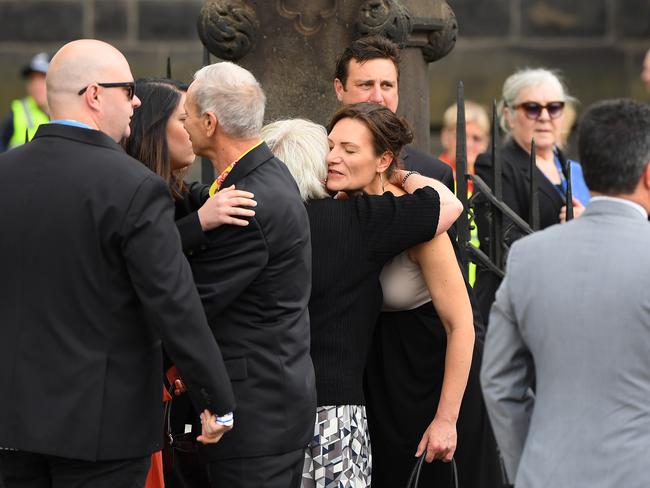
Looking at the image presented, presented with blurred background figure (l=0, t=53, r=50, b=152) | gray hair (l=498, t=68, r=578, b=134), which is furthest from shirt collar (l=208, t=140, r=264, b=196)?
blurred background figure (l=0, t=53, r=50, b=152)

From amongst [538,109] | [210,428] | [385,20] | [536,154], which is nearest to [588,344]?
[210,428]

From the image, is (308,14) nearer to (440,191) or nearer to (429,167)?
(429,167)

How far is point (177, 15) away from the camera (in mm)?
12336

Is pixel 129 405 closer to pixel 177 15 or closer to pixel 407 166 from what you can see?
pixel 407 166

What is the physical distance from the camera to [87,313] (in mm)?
4004

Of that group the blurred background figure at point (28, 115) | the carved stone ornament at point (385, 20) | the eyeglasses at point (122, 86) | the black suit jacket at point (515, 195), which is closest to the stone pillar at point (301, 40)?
the carved stone ornament at point (385, 20)

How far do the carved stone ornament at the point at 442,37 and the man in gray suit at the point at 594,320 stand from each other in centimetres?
277

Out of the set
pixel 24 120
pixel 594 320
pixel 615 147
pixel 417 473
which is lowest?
pixel 417 473

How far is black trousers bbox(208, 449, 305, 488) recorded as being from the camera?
430 centimetres

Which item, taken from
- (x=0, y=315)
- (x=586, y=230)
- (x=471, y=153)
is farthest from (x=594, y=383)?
(x=471, y=153)

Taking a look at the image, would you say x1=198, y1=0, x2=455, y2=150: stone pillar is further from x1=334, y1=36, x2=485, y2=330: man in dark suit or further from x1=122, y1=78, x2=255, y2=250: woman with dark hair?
x1=122, y1=78, x2=255, y2=250: woman with dark hair

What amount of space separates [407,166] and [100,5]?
7372mm

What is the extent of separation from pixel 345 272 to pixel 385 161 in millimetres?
388

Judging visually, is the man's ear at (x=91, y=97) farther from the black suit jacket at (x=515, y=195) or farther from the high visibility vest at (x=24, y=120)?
the high visibility vest at (x=24, y=120)
